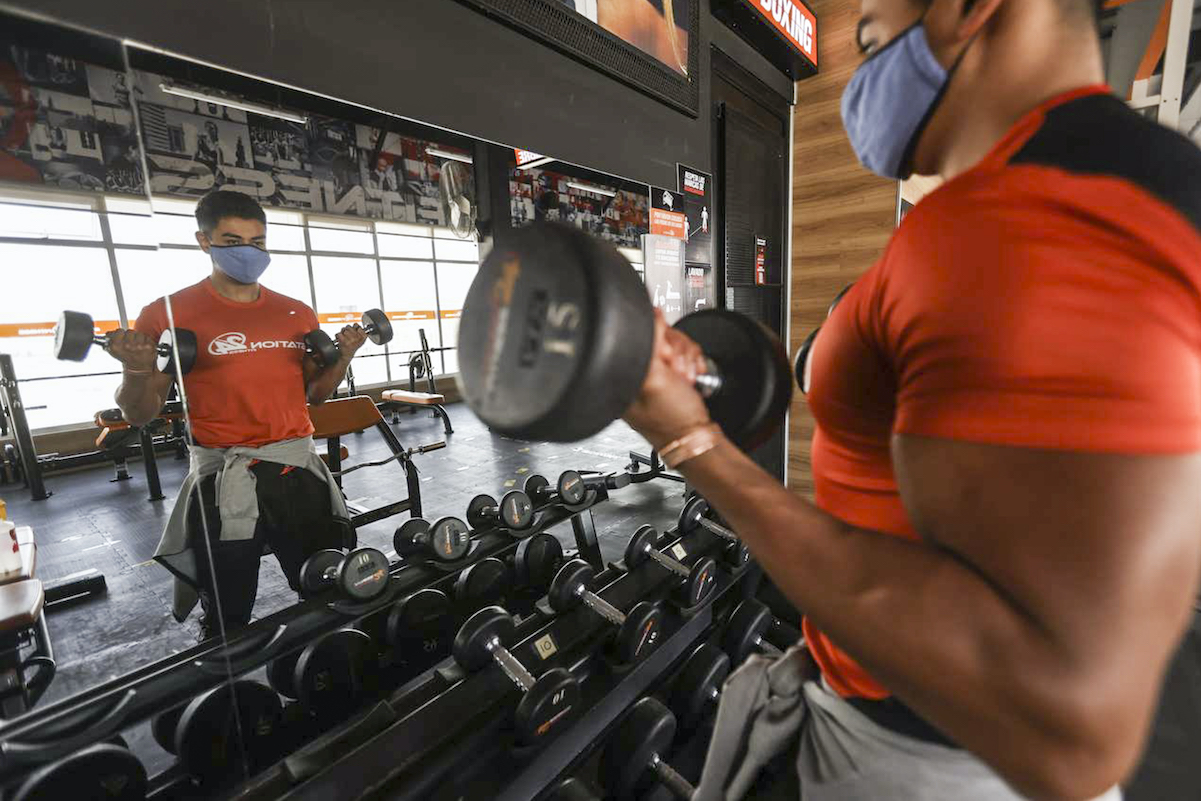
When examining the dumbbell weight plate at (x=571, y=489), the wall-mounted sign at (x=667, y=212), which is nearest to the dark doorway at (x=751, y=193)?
the wall-mounted sign at (x=667, y=212)

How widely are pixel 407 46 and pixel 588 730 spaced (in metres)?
1.89

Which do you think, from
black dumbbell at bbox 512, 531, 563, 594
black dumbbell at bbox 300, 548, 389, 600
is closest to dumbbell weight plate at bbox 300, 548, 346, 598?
black dumbbell at bbox 300, 548, 389, 600

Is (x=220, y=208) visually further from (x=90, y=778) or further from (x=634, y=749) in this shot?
(x=634, y=749)

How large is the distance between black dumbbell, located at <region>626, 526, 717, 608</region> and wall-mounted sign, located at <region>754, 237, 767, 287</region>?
69.3 inches

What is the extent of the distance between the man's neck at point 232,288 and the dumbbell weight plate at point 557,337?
1614 mm

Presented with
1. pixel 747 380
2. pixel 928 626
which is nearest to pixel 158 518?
pixel 747 380

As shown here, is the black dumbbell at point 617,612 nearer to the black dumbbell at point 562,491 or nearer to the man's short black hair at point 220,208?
the black dumbbell at point 562,491

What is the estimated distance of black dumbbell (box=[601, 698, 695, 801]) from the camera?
126 centimetres

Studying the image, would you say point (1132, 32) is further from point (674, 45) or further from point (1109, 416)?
point (1109, 416)

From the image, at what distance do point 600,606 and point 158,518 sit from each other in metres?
3.69

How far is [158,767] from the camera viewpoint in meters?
1.56

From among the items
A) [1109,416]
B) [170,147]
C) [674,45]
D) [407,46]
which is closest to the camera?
[1109,416]

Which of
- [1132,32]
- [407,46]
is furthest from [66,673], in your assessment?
[1132,32]

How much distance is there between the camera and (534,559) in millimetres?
1999
